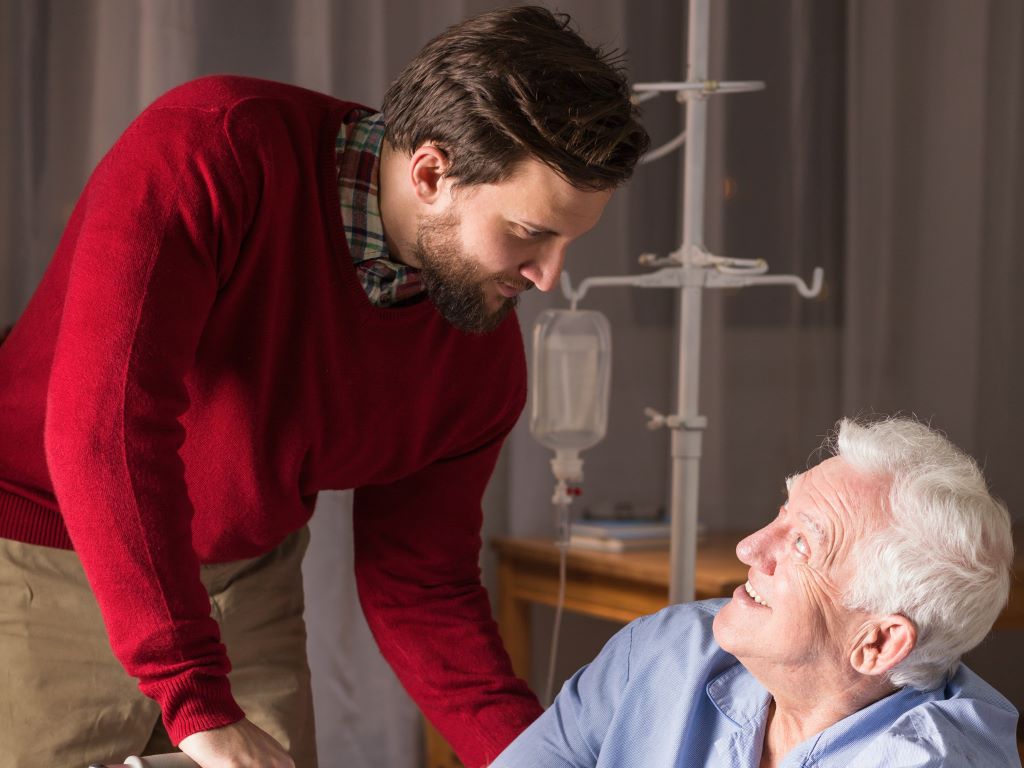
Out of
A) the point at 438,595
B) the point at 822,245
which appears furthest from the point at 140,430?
the point at 822,245

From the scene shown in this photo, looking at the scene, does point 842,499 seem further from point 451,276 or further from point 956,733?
point 451,276

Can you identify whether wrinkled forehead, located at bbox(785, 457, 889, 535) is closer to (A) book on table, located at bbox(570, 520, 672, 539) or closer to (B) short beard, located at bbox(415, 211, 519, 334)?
(B) short beard, located at bbox(415, 211, 519, 334)

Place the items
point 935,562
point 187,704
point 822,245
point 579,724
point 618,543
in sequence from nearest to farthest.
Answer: point 187,704, point 935,562, point 579,724, point 618,543, point 822,245

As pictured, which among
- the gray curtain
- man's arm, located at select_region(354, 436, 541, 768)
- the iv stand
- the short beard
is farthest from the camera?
the gray curtain

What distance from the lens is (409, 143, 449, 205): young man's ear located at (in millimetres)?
1425

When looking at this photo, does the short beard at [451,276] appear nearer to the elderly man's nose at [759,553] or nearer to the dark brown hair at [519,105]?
the dark brown hair at [519,105]

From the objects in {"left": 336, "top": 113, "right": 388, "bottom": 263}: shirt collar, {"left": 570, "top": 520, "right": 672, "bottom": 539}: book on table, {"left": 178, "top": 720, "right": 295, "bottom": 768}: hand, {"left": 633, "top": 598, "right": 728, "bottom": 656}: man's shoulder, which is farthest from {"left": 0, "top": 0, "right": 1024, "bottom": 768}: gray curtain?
{"left": 178, "top": 720, "right": 295, "bottom": 768}: hand

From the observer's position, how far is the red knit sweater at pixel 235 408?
4.07 feet

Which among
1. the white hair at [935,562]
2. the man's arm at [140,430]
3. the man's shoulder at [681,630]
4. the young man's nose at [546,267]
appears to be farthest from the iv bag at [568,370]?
the man's arm at [140,430]

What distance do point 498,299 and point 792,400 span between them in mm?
1810

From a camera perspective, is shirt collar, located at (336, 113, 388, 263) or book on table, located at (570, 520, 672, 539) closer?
shirt collar, located at (336, 113, 388, 263)

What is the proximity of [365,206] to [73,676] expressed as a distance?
0.70 meters

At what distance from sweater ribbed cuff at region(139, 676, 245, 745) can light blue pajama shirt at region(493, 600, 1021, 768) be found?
17.2 inches

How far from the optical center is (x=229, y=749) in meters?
1.26
